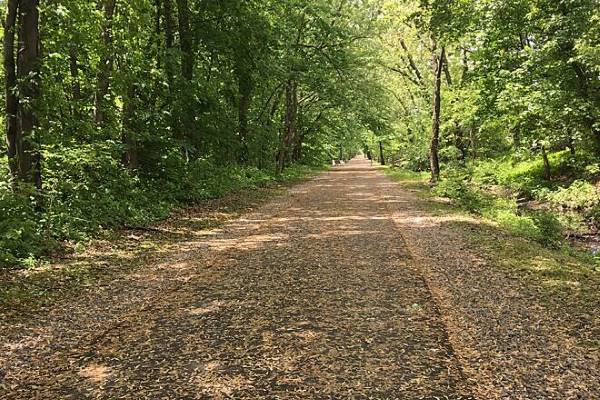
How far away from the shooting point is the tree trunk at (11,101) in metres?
8.59

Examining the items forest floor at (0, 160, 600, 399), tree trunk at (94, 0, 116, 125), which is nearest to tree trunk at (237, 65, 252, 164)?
tree trunk at (94, 0, 116, 125)

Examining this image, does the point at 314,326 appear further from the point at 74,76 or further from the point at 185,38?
the point at 185,38

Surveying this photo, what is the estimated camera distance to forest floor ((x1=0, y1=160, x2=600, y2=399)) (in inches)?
153

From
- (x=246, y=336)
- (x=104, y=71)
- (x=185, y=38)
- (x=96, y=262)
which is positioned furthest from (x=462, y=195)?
(x=246, y=336)

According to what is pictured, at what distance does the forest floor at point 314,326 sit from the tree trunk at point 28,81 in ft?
7.58

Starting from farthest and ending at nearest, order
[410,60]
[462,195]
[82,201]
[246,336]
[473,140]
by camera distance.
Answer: [410,60], [473,140], [462,195], [82,201], [246,336]

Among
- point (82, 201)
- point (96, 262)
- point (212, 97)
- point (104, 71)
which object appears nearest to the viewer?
point (96, 262)

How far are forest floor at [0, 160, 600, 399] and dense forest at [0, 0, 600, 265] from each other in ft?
7.39

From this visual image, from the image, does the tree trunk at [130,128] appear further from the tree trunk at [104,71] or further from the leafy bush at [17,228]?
the leafy bush at [17,228]

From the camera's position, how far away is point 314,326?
511 centimetres

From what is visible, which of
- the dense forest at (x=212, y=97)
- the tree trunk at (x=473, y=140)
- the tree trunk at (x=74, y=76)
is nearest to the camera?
the dense forest at (x=212, y=97)

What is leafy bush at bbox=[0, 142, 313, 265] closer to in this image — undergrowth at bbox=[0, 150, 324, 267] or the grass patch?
undergrowth at bbox=[0, 150, 324, 267]

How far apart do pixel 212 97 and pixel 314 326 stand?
11933mm

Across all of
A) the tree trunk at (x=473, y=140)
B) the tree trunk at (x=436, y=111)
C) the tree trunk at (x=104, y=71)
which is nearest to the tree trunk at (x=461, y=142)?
the tree trunk at (x=473, y=140)
